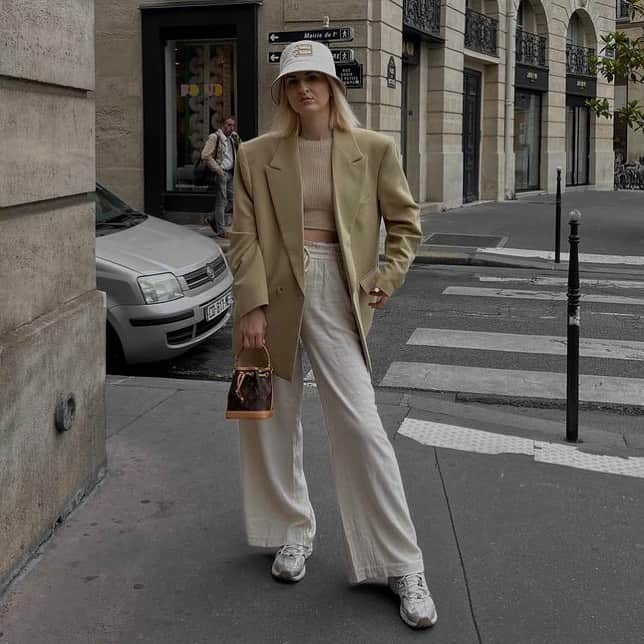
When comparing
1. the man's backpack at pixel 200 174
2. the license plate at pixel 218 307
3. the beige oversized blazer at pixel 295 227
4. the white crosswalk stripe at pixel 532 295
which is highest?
the man's backpack at pixel 200 174

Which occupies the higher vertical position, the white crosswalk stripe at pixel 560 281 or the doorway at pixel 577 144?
the doorway at pixel 577 144

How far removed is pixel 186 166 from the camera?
19.2 m

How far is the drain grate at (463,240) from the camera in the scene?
16922mm

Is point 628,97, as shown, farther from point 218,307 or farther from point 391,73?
point 218,307

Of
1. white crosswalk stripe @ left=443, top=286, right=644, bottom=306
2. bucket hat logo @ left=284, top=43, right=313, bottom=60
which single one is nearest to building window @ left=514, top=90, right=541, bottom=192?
white crosswalk stripe @ left=443, top=286, right=644, bottom=306

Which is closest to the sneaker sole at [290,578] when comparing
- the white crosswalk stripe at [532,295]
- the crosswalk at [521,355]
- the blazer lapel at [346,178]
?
the blazer lapel at [346,178]

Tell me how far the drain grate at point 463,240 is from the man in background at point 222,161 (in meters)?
3.34

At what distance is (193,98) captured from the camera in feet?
62.3

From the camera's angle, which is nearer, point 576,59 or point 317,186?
point 317,186

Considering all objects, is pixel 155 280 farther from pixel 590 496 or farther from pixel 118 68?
pixel 118 68

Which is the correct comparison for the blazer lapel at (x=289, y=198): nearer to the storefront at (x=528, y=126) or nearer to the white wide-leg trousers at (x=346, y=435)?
the white wide-leg trousers at (x=346, y=435)

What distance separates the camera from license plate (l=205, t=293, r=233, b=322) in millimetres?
8070

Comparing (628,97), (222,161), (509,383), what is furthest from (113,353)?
(628,97)

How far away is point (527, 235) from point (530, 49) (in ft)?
43.8
